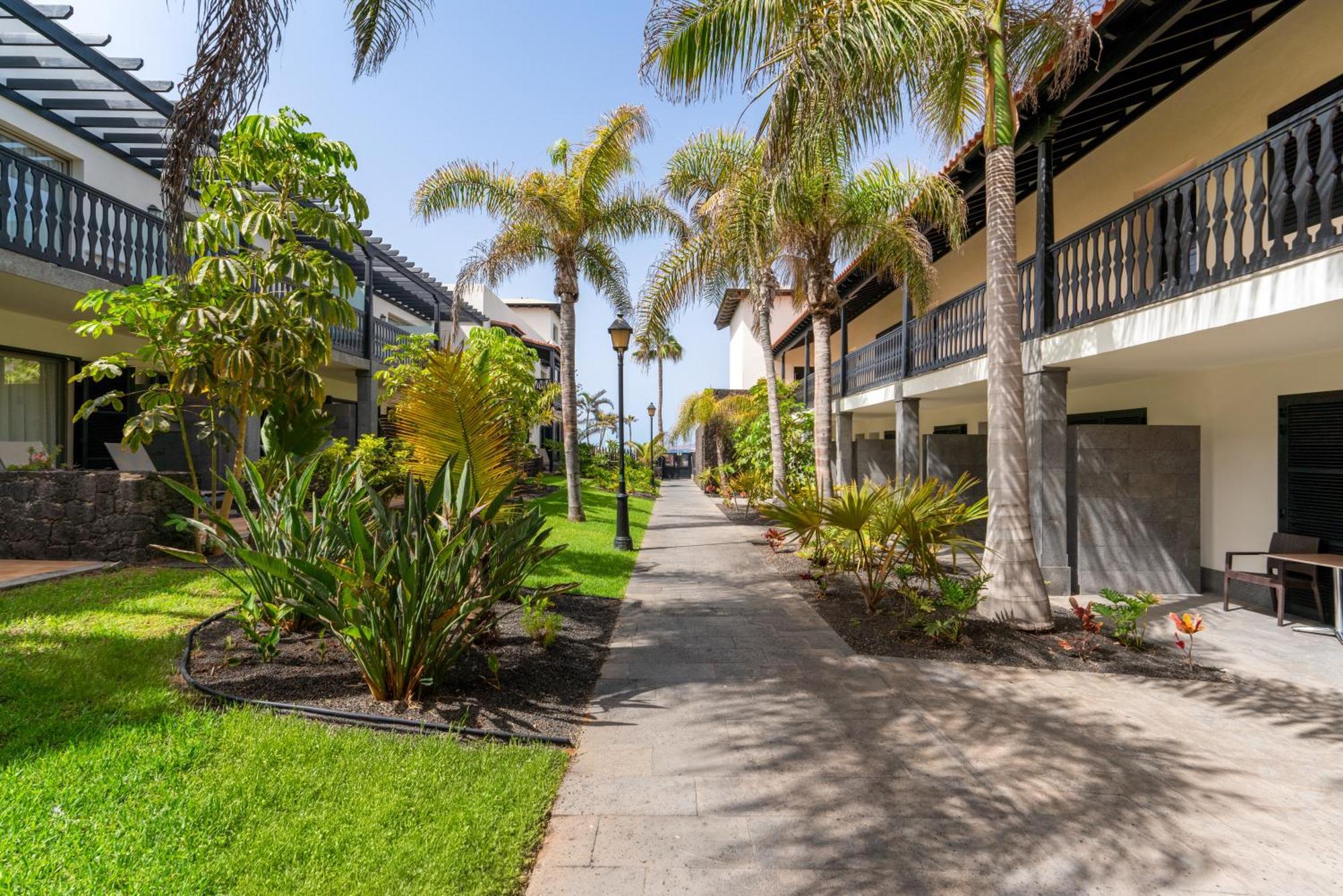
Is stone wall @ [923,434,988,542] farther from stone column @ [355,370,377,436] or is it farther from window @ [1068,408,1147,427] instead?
stone column @ [355,370,377,436]

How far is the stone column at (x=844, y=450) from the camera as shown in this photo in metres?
16.2

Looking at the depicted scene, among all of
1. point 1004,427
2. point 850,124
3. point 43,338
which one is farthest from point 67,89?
point 1004,427

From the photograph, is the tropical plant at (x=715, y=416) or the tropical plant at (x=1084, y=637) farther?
the tropical plant at (x=715, y=416)

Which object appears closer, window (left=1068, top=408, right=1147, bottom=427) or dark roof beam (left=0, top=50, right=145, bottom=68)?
dark roof beam (left=0, top=50, right=145, bottom=68)

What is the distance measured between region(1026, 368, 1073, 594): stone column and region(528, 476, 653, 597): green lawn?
17.4 feet

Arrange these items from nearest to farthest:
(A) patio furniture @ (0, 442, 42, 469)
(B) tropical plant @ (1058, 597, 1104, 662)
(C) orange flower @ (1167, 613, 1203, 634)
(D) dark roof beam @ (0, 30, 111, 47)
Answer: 1. (C) orange flower @ (1167, 613, 1203, 634)
2. (B) tropical plant @ (1058, 597, 1104, 662)
3. (D) dark roof beam @ (0, 30, 111, 47)
4. (A) patio furniture @ (0, 442, 42, 469)

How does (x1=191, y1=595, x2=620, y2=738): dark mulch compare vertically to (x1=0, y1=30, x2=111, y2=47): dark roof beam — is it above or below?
below

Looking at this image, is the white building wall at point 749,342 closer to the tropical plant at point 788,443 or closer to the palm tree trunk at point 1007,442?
the tropical plant at point 788,443

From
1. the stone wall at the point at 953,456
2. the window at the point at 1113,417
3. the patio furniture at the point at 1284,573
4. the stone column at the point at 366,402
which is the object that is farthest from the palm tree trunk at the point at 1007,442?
the stone column at the point at 366,402

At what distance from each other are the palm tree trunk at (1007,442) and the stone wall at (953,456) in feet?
16.6

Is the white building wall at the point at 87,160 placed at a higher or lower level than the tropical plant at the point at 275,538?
higher

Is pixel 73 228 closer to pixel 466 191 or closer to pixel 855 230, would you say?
pixel 466 191

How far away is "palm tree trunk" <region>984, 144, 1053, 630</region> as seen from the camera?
20.6 ft

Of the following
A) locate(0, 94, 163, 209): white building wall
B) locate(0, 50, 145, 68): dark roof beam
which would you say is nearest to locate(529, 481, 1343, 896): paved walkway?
locate(0, 50, 145, 68): dark roof beam
